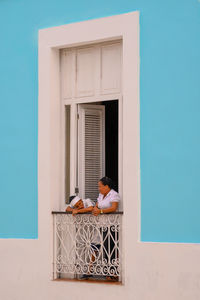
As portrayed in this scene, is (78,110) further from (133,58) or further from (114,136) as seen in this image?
(114,136)

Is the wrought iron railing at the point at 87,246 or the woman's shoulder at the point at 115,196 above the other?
the woman's shoulder at the point at 115,196

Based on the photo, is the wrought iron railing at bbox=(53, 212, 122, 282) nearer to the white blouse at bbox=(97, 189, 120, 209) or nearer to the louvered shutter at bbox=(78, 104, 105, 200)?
the white blouse at bbox=(97, 189, 120, 209)

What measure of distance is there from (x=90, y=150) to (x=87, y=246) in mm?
1509

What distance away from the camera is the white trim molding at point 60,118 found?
25.1 ft

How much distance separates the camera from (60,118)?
28.5 feet

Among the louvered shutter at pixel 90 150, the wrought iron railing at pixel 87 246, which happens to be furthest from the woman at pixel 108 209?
the louvered shutter at pixel 90 150

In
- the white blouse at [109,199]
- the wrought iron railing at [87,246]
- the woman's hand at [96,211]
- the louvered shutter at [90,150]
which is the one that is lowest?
the wrought iron railing at [87,246]

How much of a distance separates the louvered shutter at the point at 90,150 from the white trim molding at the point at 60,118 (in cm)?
35
